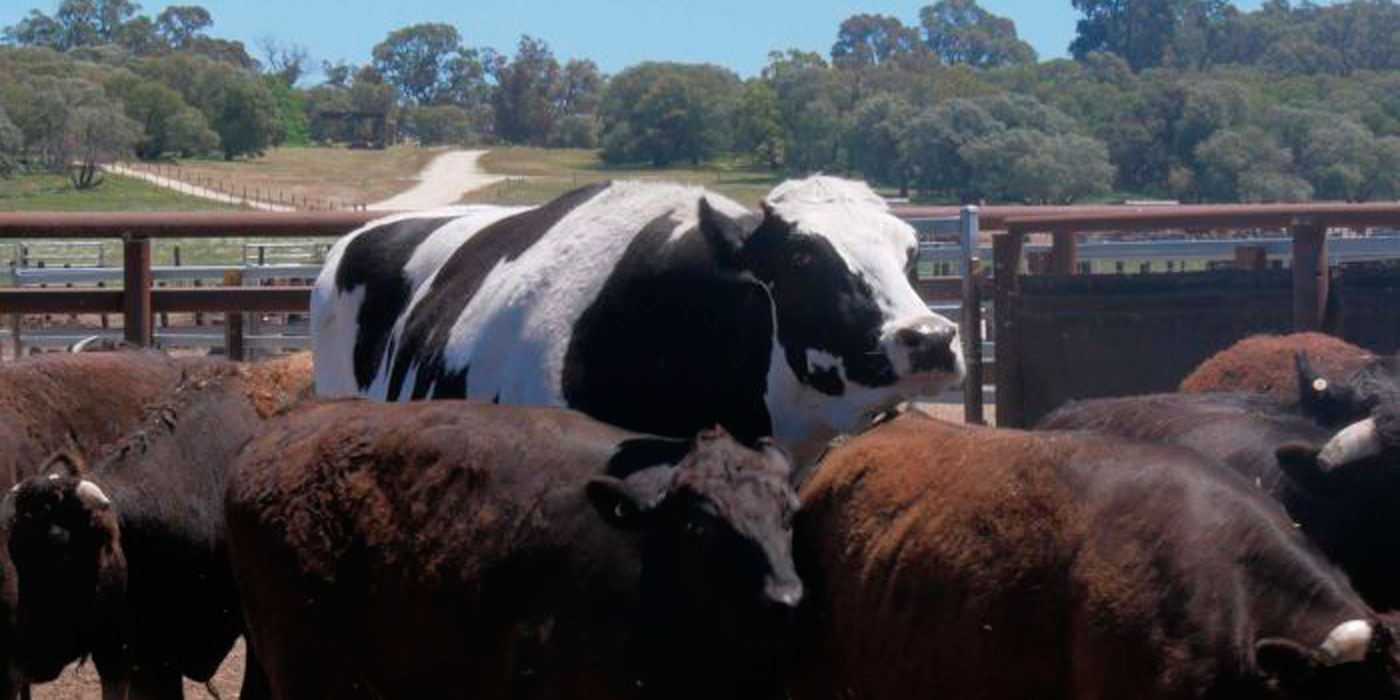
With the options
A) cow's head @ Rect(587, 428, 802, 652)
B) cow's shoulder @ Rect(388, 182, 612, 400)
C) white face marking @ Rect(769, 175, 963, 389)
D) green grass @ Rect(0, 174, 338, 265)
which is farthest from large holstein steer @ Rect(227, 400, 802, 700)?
green grass @ Rect(0, 174, 338, 265)

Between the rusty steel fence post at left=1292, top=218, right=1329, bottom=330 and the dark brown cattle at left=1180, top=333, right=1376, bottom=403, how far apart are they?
0.70 meters

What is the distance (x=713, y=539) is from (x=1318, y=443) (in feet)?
6.36

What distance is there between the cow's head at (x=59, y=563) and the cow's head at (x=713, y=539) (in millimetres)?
2179

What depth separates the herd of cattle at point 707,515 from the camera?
14.6 ft

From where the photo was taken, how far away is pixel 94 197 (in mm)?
58094

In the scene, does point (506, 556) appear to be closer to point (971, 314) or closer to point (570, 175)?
point (971, 314)

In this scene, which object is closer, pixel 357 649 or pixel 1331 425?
pixel 357 649

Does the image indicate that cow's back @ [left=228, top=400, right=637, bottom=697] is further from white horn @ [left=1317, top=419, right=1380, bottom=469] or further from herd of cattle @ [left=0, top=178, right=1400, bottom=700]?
white horn @ [left=1317, top=419, right=1380, bottom=469]

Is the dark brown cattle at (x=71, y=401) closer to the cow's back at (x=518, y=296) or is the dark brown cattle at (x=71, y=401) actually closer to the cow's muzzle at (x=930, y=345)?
the cow's back at (x=518, y=296)

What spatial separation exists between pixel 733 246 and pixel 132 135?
232 feet

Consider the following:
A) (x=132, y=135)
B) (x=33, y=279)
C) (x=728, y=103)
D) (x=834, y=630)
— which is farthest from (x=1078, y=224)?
(x=132, y=135)

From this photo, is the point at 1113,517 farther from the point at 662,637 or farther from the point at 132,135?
the point at 132,135

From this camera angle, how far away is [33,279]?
21828mm

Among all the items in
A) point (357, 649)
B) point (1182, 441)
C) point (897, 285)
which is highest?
point (897, 285)
